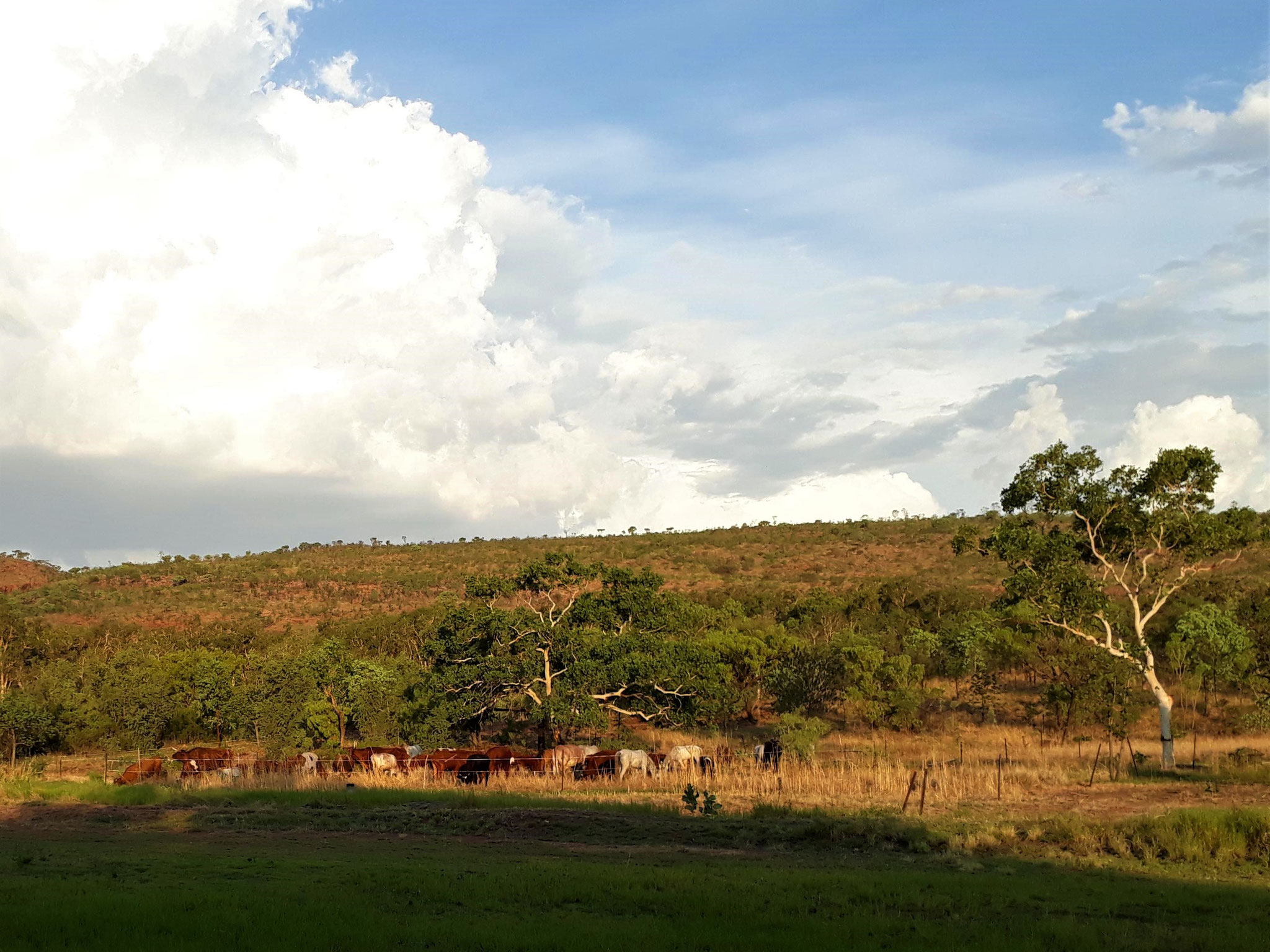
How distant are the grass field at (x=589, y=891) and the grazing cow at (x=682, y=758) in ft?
27.0

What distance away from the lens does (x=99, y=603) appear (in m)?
76.1

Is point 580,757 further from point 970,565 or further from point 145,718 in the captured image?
point 970,565

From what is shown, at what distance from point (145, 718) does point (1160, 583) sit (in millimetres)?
36003

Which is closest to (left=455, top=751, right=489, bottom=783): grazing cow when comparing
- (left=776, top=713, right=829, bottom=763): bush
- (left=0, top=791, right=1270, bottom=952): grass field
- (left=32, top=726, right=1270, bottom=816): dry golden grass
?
(left=32, top=726, right=1270, bottom=816): dry golden grass

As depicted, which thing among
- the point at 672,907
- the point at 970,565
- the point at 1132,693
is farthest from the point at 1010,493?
the point at 970,565

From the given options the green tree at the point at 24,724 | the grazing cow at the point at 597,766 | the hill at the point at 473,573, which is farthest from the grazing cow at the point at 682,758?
the hill at the point at 473,573

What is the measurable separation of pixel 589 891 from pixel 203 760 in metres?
22.4

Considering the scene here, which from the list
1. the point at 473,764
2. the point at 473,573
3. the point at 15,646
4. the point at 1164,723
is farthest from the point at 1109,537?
the point at 473,573

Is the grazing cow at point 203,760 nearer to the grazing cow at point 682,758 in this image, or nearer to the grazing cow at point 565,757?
the grazing cow at point 565,757

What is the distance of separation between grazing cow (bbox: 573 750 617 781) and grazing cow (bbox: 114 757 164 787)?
40.1 feet

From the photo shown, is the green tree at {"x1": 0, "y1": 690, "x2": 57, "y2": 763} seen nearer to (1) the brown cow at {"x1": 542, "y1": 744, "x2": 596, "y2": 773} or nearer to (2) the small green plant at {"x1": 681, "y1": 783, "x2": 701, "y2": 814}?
(1) the brown cow at {"x1": 542, "y1": 744, "x2": 596, "y2": 773}

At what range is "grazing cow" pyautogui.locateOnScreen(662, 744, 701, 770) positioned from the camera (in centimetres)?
2916

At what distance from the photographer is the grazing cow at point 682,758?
1148 inches

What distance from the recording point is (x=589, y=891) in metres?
13.7
